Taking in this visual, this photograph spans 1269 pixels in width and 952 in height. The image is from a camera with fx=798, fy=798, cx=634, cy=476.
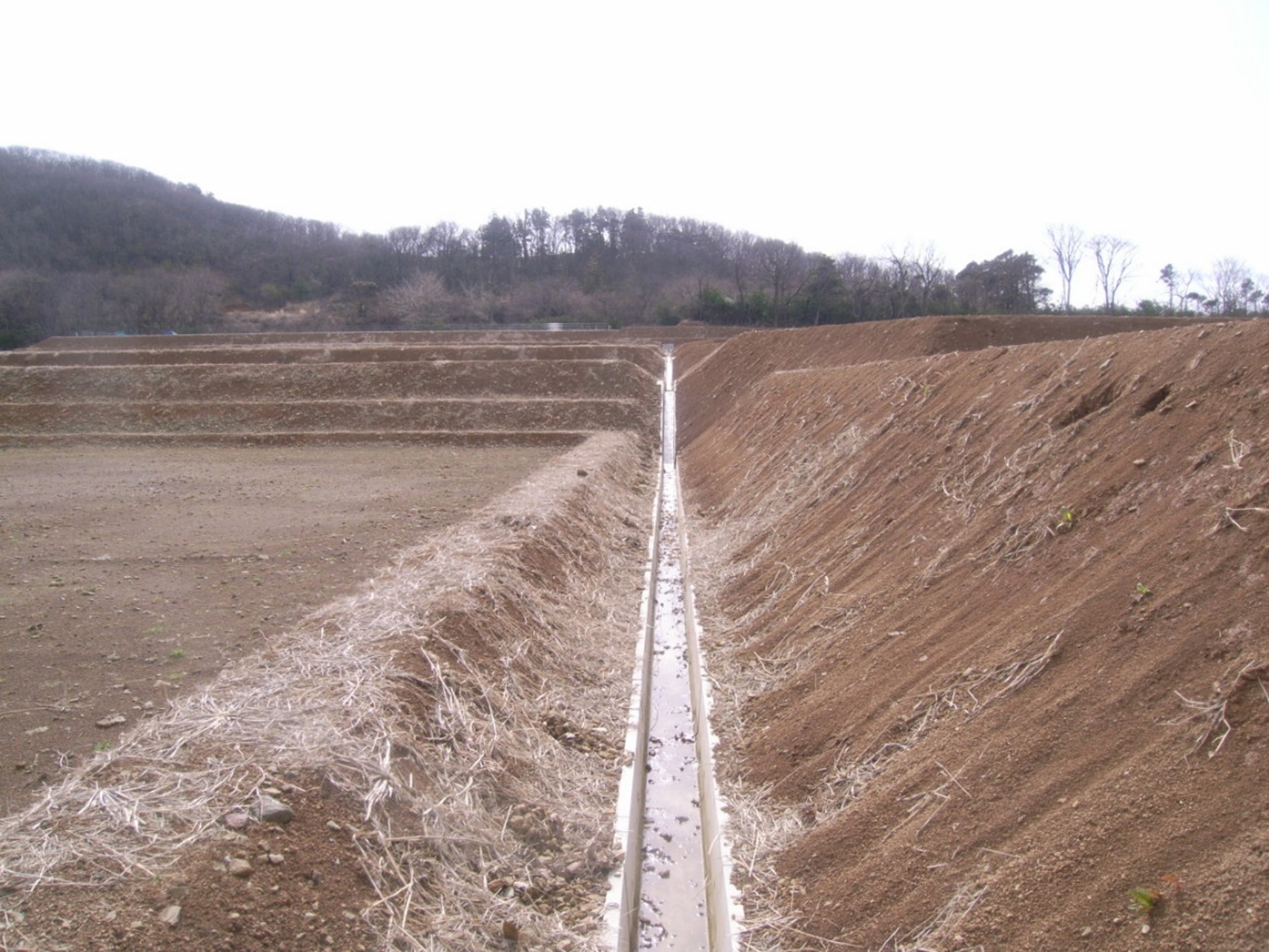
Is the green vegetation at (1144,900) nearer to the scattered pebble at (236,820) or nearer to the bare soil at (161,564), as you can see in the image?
the scattered pebble at (236,820)

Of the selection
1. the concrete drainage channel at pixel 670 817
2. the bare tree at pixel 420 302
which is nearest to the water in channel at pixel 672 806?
the concrete drainage channel at pixel 670 817

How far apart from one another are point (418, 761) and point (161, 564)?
5.46m

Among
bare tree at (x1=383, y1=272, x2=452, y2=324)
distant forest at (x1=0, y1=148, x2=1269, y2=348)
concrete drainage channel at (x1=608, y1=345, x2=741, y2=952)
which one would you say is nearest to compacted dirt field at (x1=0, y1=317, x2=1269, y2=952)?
concrete drainage channel at (x1=608, y1=345, x2=741, y2=952)

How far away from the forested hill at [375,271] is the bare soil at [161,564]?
126ft

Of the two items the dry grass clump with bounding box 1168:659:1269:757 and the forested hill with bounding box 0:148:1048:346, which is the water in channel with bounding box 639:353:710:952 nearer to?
the dry grass clump with bounding box 1168:659:1269:757

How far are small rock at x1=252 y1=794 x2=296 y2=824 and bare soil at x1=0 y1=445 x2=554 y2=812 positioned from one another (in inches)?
49.0

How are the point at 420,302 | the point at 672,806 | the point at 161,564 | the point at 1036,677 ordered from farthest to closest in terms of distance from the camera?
the point at 420,302, the point at 161,564, the point at 672,806, the point at 1036,677

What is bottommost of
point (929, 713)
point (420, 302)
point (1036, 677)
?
point (929, 713)

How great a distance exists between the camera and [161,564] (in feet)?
27.9

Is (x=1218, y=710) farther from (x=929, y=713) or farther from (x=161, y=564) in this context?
(x=161, y=564)

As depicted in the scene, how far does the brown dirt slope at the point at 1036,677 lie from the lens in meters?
2.95

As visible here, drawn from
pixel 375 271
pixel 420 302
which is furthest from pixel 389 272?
pixel 420 302

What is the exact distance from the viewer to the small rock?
373 centimetres

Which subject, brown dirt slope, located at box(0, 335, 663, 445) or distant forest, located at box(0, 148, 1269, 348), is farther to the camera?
distant forest, located at box(0, 148, 1269, 348)
